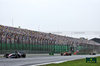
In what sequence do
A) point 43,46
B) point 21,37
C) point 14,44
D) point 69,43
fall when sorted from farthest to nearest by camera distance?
point 69,43 < point 43,46 < point 21,37 < point 14,44

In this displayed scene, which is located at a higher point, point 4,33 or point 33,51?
point 4,33

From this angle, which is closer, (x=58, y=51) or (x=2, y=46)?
(x=2, y=46)

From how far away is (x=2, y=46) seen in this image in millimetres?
48219

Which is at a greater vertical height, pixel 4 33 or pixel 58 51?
pixel 4 33

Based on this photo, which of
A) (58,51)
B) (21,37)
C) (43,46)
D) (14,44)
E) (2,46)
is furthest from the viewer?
(58,51)

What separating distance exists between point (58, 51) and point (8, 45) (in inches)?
1230

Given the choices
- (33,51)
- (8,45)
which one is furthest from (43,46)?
(8,45)

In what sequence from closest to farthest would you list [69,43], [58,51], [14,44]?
[14,44]
[58,51]
[69,43]

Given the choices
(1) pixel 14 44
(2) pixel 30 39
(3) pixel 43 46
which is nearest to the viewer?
(1) pixel 14 44

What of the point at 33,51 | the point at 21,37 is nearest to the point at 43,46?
the point at 33,51

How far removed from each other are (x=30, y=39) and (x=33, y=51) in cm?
325

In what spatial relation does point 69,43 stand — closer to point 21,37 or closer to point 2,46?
point 21,37

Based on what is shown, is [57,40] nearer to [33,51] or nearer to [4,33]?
[33,51]

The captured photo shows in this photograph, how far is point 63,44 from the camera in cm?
8169
